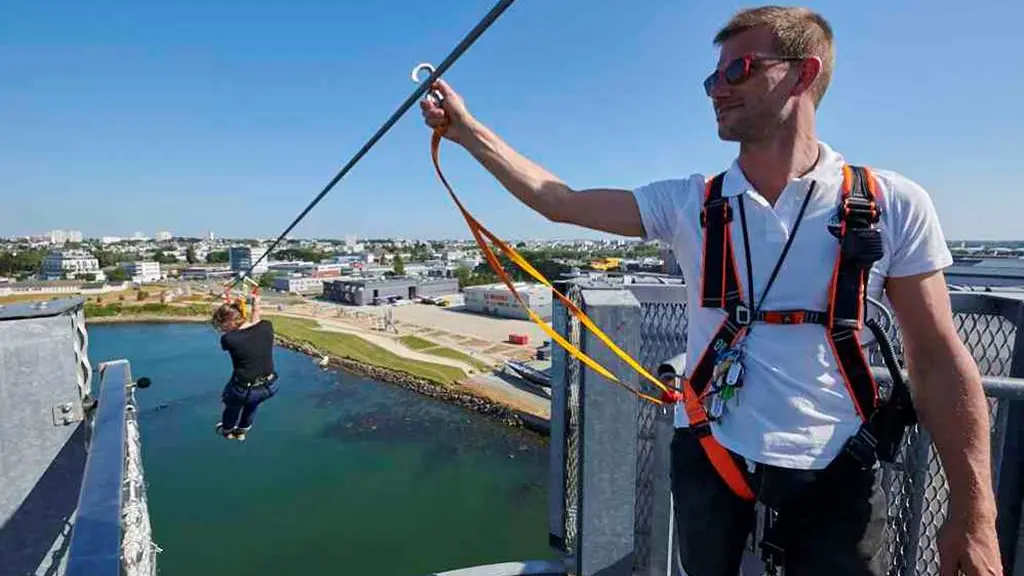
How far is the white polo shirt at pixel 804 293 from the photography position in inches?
39.5

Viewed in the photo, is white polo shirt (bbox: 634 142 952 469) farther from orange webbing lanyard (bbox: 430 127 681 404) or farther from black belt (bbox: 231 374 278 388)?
black belt (bbox: 231 374 278 388)

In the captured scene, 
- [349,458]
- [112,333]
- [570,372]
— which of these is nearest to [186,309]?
[112,333]

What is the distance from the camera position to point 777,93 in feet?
3.43

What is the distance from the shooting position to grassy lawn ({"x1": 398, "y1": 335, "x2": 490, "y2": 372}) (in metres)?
29.8

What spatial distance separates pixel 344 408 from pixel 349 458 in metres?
5.44

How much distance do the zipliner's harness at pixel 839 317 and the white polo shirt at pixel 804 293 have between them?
1 cm

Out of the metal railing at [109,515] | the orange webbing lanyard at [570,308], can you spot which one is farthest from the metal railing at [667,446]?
the metal railing at [109,515]

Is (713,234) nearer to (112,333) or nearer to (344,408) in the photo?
(344,408)

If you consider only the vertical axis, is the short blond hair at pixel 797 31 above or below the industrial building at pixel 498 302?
above

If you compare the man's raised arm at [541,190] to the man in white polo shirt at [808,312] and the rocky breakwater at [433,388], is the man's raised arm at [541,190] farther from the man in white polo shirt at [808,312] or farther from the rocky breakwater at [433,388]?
the rocky breakwater at [433,388]

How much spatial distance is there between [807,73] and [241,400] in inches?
229

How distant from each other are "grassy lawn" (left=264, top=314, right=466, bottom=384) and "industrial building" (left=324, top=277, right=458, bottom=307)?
10.6 m

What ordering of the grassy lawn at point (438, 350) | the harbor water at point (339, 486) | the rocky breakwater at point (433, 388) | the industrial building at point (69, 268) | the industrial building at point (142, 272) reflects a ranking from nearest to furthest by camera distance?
the harbor water at point (339, 486), the rocky breakwater at point (433, 388), the grassy lawn at point (438, 350), the industrial building at point (69, 268), the industrial building at point (142, 272)

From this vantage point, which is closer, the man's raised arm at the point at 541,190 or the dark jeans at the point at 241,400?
the man's raised arm at the point at 541,190
